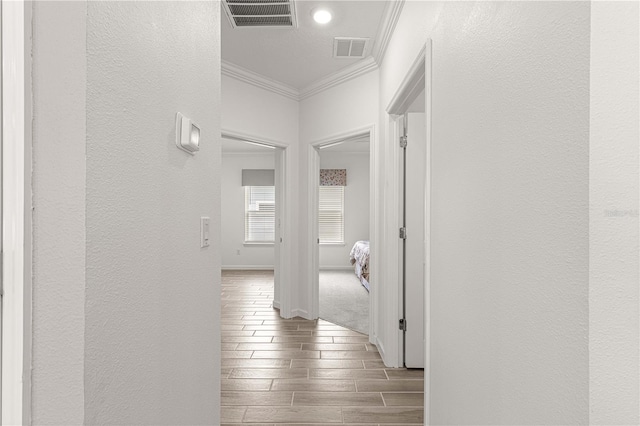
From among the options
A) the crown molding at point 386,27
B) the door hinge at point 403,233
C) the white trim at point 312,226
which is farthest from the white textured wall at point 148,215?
the white trim at point 312,226

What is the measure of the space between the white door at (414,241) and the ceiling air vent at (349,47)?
80cm

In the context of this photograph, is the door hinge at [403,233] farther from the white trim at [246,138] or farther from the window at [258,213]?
the window at [258,213]

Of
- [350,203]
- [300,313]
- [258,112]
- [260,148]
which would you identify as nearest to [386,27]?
[258,112]

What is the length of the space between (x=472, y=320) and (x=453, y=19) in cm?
117


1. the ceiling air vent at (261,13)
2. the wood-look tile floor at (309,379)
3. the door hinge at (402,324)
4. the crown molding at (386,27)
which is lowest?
the wood-look tile floor at (309,379)

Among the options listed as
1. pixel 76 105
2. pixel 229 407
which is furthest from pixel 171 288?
pixel 229 407

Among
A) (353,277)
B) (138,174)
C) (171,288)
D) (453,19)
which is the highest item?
(453,19)

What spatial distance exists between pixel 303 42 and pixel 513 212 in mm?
2583

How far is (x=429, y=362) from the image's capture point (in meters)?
1.70

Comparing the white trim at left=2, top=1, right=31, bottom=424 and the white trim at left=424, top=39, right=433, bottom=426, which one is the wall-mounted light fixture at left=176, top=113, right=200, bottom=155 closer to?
the white trim at left=2, top=1, right=31, bottom=424

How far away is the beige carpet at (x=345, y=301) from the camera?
12.9ft

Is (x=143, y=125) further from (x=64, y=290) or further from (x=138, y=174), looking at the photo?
(x=64, y=290)

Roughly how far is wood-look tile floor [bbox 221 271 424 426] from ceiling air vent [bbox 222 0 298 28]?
2.64m

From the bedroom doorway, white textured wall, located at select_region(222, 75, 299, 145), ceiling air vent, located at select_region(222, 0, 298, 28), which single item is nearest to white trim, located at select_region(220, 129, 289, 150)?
white textured wall, located at select_region(222, 75, 299, 145)
